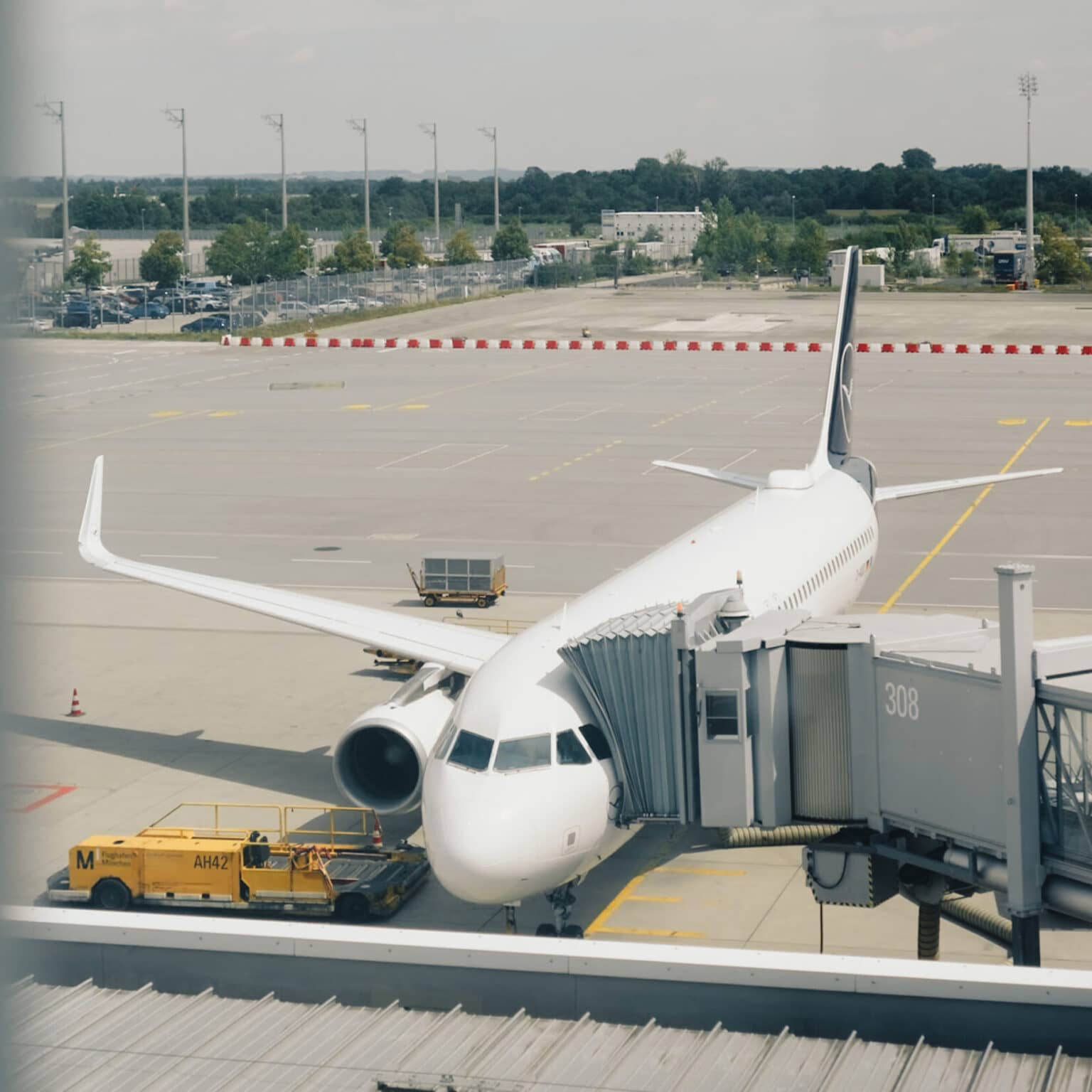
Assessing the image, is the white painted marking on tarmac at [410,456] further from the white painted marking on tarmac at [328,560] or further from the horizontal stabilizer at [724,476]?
the horizontal stabilizer at [724,476]

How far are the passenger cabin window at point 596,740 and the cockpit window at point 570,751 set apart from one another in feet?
0.57

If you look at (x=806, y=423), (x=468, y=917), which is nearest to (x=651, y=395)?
(x=806, y=423)

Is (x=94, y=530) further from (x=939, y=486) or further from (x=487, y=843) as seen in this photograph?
(x=939, y=486)

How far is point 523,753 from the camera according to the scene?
21469mm

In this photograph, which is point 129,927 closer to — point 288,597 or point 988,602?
point 288,597

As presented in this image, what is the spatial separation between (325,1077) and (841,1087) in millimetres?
4008

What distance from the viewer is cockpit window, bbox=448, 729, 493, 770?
21500 millimetres

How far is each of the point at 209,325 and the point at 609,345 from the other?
132ft

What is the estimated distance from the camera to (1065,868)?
17.1m

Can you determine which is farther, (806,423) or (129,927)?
(806,423)

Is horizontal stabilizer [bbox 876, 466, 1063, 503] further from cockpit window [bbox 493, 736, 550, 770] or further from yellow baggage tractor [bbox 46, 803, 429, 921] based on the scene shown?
cockpit window [bbox 493, 736, 550, 770]

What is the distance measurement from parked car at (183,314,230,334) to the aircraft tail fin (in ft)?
347

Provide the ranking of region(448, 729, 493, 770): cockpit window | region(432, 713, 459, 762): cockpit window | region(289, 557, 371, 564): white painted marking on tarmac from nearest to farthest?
region(448, 729, 493, 770): cockpit window → region(432, 713, 459, 762): cockpit window → region(289, 557, 371, 564): white painted marking on tarmac

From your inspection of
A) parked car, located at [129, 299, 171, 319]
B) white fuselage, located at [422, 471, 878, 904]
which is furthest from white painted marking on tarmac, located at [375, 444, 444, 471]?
parked car, located at [129, 299, 171, 319]
